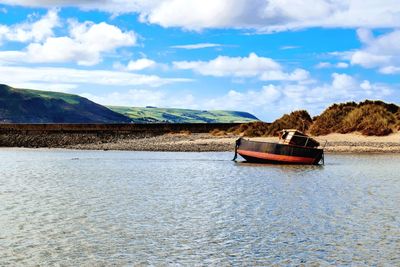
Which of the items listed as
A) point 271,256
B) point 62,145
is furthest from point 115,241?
point 62,145

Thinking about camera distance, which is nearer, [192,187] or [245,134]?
[192,187]

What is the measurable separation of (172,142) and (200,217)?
48785 mm

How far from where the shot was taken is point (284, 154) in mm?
46281

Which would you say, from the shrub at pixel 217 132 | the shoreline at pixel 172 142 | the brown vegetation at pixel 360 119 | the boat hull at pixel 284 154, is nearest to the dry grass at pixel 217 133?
the shrub at pixel 217 132

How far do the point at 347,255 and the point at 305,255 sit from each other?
108cm

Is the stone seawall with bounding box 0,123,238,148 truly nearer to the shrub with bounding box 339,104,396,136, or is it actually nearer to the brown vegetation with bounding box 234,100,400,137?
the brown vegetation with bounding box 234,100,400,137

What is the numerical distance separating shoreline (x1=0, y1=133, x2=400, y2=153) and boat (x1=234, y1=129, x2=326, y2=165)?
39.5 feet

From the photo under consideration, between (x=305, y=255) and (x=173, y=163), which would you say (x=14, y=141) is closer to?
(x=173, y=163)

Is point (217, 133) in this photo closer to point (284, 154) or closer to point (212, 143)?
point (212, 143)

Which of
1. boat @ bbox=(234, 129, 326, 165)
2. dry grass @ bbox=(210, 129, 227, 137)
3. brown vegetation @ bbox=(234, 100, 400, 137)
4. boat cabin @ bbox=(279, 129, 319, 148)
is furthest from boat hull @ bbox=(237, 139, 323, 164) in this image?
dry grass @ bbox=(210, 129, 227, 137)

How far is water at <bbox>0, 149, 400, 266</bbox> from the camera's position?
607 inches

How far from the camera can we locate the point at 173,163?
154ft

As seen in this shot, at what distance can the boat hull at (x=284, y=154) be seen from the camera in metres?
45.9

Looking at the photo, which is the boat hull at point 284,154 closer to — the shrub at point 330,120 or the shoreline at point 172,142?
the shoreline at point 172,142
